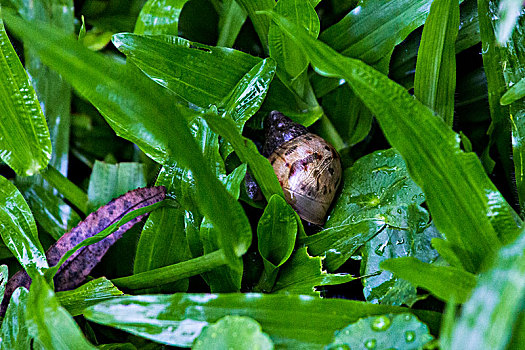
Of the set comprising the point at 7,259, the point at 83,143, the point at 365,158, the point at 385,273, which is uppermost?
the point at 83,143

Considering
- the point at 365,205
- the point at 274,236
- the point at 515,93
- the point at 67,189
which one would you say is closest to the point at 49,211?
the point at 67,189

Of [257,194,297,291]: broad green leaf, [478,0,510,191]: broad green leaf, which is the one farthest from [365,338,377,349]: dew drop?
[478,0,510,191]: broad green leaf

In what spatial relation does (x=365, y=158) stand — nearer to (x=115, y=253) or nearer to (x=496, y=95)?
(x=496, y=95)

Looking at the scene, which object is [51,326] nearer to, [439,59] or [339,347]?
[339,347]

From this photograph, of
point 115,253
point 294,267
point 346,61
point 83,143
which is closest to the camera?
point 346,61

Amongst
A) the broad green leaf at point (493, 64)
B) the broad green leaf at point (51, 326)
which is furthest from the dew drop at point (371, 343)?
the broad green leaf at point (493, 64)

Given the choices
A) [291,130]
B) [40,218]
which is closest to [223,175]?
[291,130]
